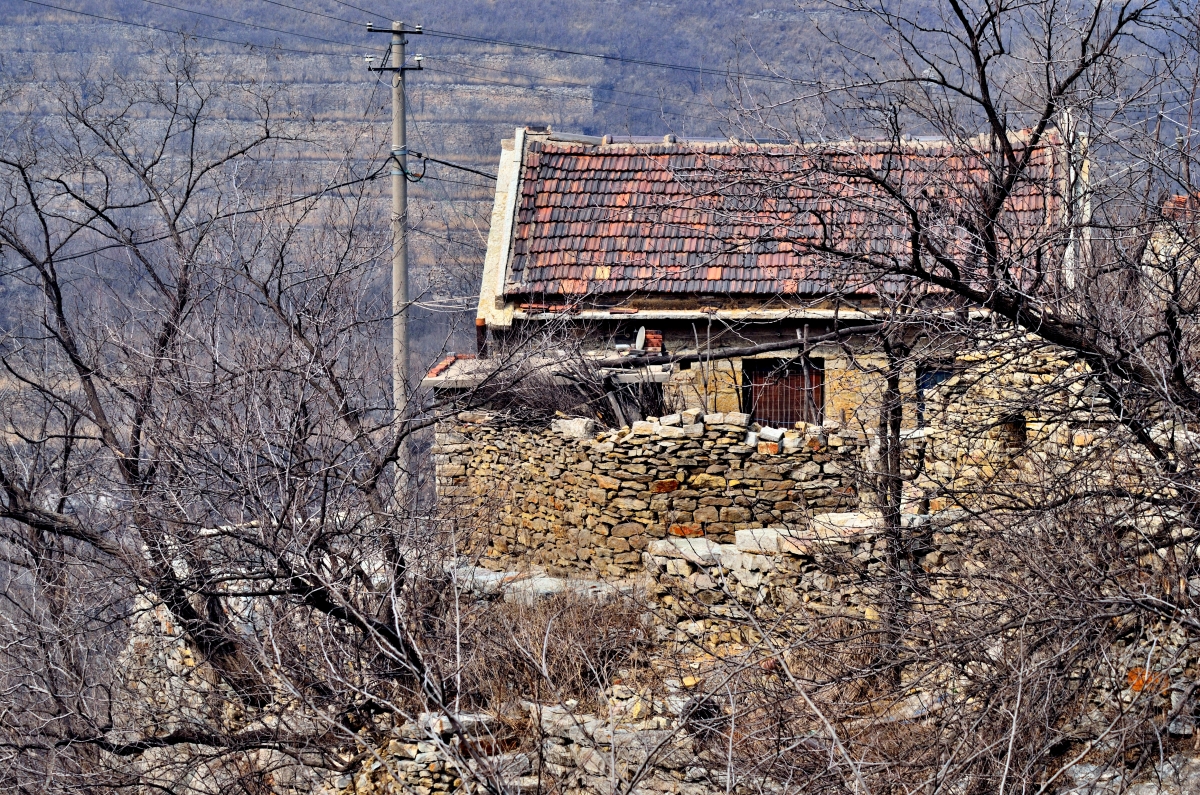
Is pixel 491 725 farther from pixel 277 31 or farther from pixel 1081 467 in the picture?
pixel 277 31

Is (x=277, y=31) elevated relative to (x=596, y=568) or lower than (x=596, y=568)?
elevated

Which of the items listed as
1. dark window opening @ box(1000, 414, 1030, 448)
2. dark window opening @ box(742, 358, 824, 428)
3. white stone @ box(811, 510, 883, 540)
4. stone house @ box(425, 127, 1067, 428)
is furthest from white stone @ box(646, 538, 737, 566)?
dark window opening @ box(742, 358, 824, 428)

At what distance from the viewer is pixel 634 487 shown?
387 inches

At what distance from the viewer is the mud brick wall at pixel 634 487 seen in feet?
30.9

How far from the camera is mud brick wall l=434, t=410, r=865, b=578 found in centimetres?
941

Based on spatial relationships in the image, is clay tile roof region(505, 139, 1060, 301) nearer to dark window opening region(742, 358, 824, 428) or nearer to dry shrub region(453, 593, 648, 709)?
dark window opening region(742, 358, 824, 428)

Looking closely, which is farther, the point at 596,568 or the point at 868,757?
the point at 596,568

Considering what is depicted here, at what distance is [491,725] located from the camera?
5969 millimetres

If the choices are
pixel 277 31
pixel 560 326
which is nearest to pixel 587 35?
pixel 277 31

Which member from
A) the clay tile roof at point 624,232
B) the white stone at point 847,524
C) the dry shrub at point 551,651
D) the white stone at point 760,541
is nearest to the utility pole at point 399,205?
the clay tile roof at point 624,232

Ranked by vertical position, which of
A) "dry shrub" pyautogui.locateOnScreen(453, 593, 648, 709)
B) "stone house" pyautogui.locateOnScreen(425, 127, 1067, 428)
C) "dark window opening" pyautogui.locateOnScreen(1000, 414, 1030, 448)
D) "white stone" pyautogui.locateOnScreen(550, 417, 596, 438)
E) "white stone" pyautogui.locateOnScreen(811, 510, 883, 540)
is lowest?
"dry shrub" pyautogui.locateOnScreen(453, 593, 648, 709)

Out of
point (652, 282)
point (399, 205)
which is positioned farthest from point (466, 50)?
point (652, 282)

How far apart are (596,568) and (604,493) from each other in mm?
656

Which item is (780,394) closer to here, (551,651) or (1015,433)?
(1015,433)
